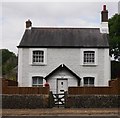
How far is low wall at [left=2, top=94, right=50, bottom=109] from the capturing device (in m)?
24.8

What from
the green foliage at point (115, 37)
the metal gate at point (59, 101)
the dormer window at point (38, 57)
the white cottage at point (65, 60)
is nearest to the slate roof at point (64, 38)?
the white cottage at point (65, 60)

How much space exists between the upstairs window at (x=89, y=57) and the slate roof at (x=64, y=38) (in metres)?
0.67

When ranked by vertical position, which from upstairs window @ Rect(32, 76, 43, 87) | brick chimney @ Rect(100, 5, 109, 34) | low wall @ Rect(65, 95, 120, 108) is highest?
brick chimney @ Rect(100, 5, 109, 34)

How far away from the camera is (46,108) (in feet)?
80.5

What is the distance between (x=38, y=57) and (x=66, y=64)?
275cm

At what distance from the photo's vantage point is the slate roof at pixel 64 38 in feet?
112

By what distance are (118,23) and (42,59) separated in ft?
52.1

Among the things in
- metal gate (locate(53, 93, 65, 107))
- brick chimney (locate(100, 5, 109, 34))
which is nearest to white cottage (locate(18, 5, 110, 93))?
brick chimney (locate(100, 5, 109, 34))

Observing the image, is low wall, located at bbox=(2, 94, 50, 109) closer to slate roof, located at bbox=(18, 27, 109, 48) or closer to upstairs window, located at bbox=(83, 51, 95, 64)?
slate roof, located at bbox=(18, 27, 109, 48)

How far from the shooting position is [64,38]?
3531 centimetres

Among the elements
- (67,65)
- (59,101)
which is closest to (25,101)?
(59,101)

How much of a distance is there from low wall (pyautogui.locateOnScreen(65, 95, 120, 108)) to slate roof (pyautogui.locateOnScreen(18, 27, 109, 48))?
9.06 metres

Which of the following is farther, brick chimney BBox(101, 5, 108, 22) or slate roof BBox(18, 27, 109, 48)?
brick chimney BBox(101, 5, 108, 22)

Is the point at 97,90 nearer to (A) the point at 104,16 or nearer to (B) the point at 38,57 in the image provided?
(B) the point at 38,57
